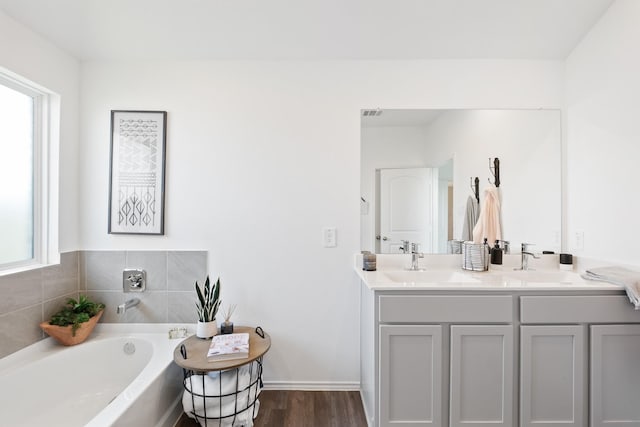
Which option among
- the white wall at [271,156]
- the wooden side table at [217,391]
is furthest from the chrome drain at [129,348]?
the white wall at [271,156]

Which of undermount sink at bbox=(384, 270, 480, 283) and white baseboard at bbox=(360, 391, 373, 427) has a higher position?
undermount sink at bbox=(384, 270, 480, 283)

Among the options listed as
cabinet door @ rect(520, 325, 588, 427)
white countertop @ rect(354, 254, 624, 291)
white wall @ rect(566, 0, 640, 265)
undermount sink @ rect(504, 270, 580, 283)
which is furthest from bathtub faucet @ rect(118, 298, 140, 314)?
white wall @ rect(566, 0, 640, 265)

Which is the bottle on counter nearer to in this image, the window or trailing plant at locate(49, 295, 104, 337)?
trailing plant at locate(49, 295, 104, 337)

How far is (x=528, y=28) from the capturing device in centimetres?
173

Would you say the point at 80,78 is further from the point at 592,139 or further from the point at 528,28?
the point at 592,139

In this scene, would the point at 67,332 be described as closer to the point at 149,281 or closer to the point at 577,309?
the point at 149,281

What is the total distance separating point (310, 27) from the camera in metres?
1.73

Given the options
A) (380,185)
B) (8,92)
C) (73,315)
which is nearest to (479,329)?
(380,185)

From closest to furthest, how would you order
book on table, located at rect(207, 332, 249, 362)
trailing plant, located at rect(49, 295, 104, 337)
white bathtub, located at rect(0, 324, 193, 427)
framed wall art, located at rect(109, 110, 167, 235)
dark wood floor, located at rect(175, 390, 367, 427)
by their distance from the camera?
1. white bathtub, located at rect(0, 324, 193, 427)
2. book on table, located at rect(207, 332, 249, 362)
3. dark wood floor, located at rect(175, 390, 367, 427)
4. trailing plant, located at rect(49, 295, 104, 337)
5. framed wall art, located at rect(109, 110, 167, 235)

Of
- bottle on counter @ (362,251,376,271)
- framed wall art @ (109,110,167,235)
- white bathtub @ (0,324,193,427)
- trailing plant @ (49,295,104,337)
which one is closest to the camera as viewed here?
white bathtub @ (0,324,193,427)

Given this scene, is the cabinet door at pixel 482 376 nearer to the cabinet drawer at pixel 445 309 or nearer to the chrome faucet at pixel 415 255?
the cabinet drawer at pixel 445 309

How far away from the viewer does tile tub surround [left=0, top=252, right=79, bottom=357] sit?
1.54 m

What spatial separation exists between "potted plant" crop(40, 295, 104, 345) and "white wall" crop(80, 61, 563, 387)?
1.30ft

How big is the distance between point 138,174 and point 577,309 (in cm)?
271
